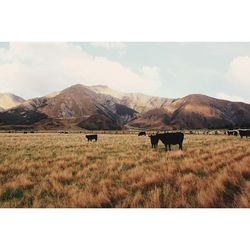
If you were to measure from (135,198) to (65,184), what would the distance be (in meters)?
3.00

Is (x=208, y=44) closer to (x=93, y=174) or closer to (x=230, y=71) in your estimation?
(x=230, y=71)

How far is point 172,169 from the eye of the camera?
9.47 m

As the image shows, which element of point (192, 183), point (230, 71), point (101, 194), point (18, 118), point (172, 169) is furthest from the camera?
point (18, 118)

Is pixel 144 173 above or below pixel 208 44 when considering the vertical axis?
below

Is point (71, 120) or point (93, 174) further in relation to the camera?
point (71, 120)

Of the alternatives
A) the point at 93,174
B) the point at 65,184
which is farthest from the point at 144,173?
the point at 65,184

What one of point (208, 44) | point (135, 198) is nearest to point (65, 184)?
point (135, 198)

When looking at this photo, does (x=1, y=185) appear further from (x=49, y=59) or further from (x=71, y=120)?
(x=71, y=120)

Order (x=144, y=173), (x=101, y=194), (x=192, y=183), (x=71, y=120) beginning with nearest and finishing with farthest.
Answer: (x=101, y=194) < (x=192, y=183) < (x=144, y=173) < (x=71, y=120)

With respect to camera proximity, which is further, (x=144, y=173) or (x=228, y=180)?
(x=144, y=173)

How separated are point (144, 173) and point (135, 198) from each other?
2.77 m

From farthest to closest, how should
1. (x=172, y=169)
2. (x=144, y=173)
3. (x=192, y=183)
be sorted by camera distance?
(x=172, y=169), (x=144, y=173), (x=192, y=183)

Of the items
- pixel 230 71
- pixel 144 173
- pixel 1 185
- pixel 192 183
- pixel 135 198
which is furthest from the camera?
pixel 230 71

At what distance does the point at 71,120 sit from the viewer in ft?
506
